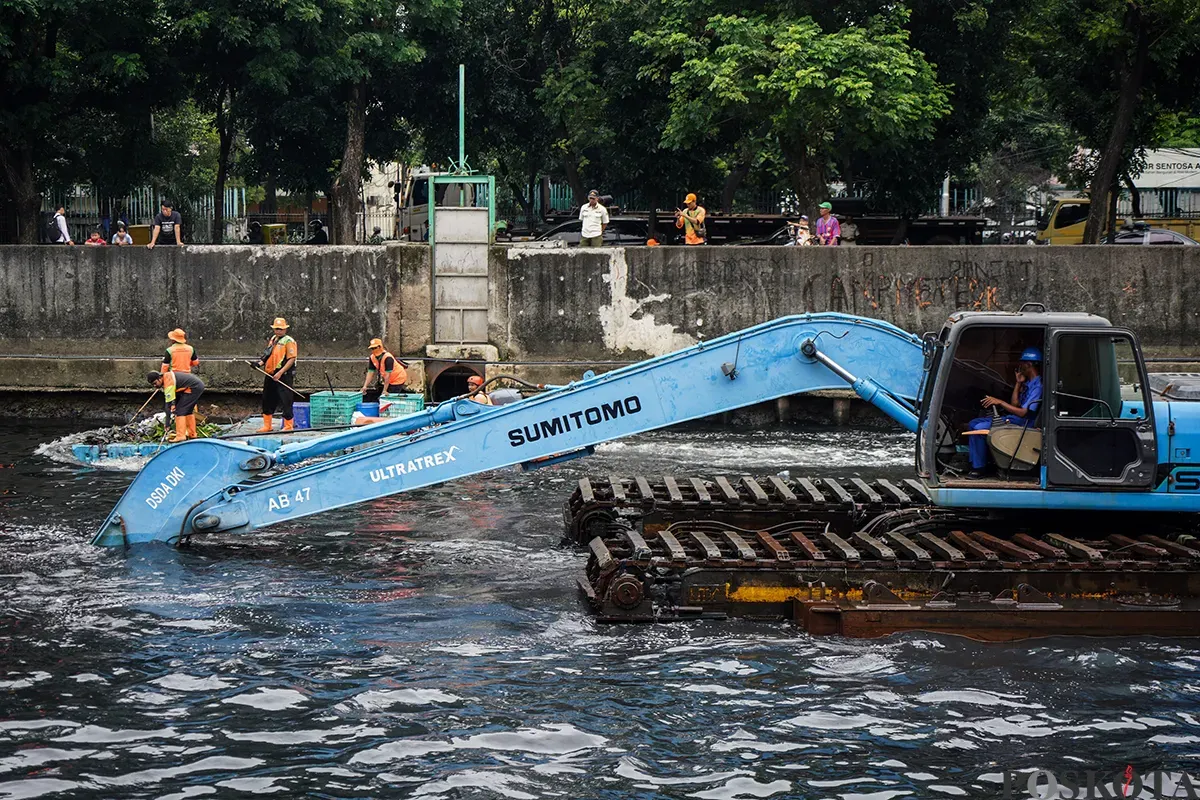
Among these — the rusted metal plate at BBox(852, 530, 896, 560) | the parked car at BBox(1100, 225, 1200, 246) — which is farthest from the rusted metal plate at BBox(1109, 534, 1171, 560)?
the parked car at BBox(1100, 225, 1200, 246)

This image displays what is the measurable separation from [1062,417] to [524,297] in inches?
588

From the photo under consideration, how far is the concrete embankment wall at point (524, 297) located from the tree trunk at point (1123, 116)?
5.03 metres

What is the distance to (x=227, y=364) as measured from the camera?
25.1 metres

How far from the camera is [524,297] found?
2500cm

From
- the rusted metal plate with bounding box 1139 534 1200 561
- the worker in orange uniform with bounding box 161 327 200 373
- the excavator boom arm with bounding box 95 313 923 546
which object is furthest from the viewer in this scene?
the worker in orange uniform with bounding box 161 327 200 373

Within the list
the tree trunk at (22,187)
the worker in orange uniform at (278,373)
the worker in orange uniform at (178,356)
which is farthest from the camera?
the tree trunk at (22,187)

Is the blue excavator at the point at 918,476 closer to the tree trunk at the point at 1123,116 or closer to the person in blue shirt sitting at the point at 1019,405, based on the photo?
the person in blue shirt sitting at the point at 1019,405

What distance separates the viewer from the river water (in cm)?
852

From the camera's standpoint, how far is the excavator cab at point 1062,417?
36.1 feet

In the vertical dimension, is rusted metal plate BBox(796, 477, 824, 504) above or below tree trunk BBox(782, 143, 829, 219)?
below

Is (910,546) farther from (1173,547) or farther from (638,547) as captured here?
(638,547)

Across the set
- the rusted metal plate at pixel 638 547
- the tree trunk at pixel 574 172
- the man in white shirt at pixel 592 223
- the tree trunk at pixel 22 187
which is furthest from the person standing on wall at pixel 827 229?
the tree trunk at pixel 22 187

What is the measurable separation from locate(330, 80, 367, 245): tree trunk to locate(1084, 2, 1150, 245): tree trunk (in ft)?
56.1

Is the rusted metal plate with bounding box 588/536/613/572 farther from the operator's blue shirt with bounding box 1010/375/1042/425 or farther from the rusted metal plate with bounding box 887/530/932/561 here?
the operator's blue shirt with bounding box 1010/375/1042/425
